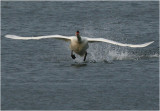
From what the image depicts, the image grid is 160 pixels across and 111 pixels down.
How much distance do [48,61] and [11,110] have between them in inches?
265

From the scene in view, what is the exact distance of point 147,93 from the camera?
21.2 meters

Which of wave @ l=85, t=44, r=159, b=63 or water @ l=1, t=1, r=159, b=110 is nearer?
water @ l=1, t=1, r=159, b=110

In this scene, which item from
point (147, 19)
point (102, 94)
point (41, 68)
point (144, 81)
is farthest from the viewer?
point (147, 19)

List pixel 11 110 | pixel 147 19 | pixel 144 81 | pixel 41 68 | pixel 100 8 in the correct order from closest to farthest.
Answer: pixel 11 110, pixel 144 81, pixel 41 68, pixel 147 19, pixel 100 8

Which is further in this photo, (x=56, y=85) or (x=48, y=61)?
(x=48, y=61)

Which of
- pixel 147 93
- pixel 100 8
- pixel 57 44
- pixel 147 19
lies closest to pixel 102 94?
pixel 147 93

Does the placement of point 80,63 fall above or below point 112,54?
below

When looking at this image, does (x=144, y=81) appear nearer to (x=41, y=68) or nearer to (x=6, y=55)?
(x=41, y=68)

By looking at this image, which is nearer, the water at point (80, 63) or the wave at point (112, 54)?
the water at point (80, 63)

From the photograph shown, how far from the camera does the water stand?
20.6 metres

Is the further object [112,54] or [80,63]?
[112,54]

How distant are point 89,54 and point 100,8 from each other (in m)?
13.3

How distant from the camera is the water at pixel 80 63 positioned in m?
20.6

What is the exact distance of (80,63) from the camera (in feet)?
85.1
